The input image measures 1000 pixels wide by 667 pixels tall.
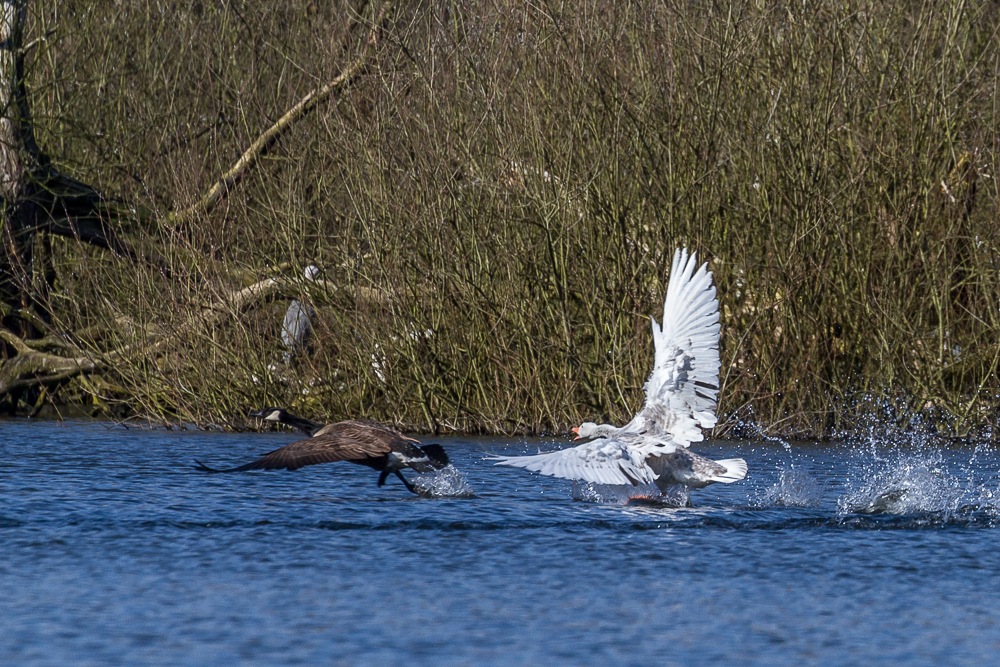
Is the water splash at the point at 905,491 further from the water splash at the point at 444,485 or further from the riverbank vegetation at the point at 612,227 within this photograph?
the water splash at the point at 444,485

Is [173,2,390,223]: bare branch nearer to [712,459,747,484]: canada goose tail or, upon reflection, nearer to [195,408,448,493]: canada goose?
[195,408,448,493]: canada goose

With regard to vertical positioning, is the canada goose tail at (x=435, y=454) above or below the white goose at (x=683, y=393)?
below

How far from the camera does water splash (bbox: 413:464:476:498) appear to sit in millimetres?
8977

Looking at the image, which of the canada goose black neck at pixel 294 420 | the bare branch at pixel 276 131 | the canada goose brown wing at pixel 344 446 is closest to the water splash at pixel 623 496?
the canada goose brown wing at pixel 344 446

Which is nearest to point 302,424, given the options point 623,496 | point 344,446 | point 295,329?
point 344,446

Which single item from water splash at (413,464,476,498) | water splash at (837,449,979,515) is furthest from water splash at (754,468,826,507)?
water splash at (413,464,476,498)

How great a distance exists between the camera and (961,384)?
12.1m

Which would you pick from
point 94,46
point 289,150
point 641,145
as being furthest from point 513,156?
point 94,46

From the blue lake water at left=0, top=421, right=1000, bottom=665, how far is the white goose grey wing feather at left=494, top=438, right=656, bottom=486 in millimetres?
273

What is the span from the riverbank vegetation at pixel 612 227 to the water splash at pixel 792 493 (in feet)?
9.63

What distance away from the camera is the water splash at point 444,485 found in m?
8.98

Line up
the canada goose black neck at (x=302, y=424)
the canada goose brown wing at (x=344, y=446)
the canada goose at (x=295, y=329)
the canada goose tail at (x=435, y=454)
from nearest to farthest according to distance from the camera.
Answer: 1. the canada goose brown wing at (x=344, y=446)
2. the canada goose tail at (x=435, y=454)
3. the canada goose black neck at (x=302, y=424)
4. the canada goose at (x=295, y=329)

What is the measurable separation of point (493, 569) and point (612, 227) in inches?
238

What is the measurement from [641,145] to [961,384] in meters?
3.44
